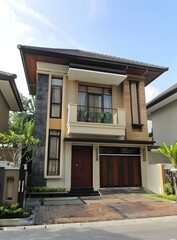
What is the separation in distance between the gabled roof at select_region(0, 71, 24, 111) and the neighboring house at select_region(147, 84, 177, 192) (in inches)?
366

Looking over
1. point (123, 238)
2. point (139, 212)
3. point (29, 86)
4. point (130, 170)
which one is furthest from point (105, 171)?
point (29, 86)

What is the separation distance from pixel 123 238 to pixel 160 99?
467 inches

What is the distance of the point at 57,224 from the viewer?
6047 mm

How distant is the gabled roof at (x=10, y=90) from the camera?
10.7 metres

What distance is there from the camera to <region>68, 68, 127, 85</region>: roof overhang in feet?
40.3

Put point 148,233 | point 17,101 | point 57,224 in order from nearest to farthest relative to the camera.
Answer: point 148,233 → point 57,224 → point 17,101

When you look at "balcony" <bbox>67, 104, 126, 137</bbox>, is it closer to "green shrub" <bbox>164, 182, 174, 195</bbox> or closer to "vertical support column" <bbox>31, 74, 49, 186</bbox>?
"vertical support column" <bbox>31, 74, 49, 186</bbox>

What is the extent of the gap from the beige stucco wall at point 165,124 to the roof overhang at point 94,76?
4885 millimetres

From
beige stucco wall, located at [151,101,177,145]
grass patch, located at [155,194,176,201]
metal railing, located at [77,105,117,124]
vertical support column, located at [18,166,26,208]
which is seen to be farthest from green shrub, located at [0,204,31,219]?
beige stucco wall, located at [151,101,177,145]

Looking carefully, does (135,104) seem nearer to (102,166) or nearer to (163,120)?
(163,120)

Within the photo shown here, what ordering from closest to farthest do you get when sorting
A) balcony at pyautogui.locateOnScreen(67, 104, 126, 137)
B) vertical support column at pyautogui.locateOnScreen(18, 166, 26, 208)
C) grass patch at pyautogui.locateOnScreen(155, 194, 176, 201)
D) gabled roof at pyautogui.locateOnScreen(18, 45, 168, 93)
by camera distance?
vertical support column at pyautogui.locateOnScreen(18, 166, 26, 208) → grass patch at pyautogui.locateOnScreen(155, 194, 176, 201) → balcony at pyautogui.locateOnScreen(67, 104, 126, 137) → gabled roof at pyautogui.locateOnScreen(18, 45, 168, 93)

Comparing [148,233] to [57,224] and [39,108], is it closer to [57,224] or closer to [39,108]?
[57,224]

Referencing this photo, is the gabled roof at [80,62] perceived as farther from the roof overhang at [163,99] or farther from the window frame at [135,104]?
the roof overhang at [163,99]

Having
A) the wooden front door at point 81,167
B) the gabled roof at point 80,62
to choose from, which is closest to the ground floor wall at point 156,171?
the wooden front door at point 81,167
